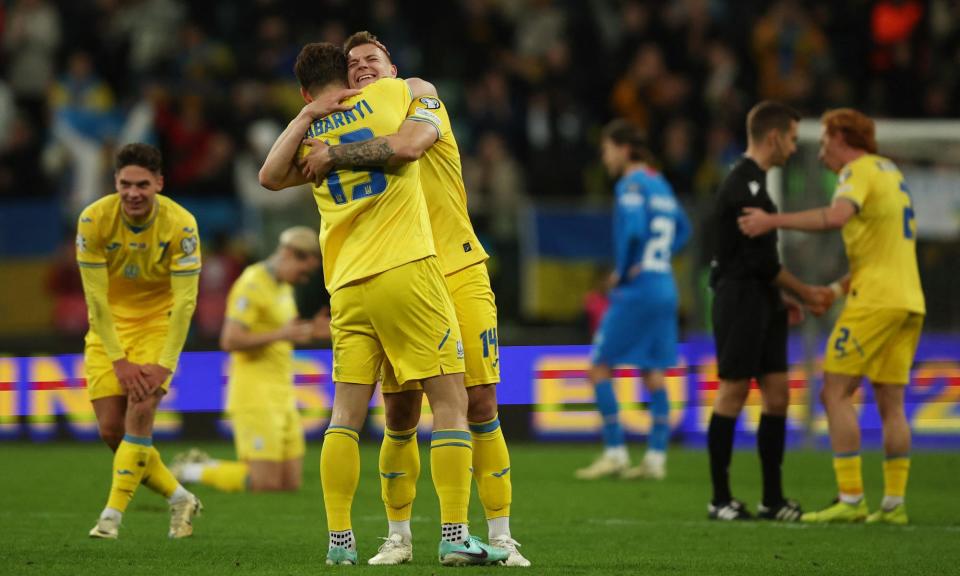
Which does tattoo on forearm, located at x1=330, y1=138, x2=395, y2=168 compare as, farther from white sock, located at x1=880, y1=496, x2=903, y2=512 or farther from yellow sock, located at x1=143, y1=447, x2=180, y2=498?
white sock, located at x1=880, y1=496, x2=903, y2=512

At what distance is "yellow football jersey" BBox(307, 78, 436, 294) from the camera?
6.91 m

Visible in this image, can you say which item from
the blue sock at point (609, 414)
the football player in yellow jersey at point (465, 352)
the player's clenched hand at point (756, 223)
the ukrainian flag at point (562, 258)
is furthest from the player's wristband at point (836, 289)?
the ukrainian flag at point (562, 258)

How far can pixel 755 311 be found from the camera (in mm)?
9641

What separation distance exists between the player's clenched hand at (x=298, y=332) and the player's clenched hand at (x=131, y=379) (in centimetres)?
282

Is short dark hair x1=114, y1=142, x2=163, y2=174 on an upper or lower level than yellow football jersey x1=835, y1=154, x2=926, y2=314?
upper

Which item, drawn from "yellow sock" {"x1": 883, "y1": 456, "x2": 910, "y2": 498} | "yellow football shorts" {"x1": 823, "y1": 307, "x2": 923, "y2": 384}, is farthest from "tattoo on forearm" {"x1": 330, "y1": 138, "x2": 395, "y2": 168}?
"yellow sock" {"x1": 883, "y1": 456, "x2": 910, "y2": 498}

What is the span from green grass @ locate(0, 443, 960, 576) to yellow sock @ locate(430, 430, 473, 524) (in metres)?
0.28

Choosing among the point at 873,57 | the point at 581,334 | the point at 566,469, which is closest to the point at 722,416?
the point at 566,469

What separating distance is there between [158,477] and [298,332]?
2988 millimetres

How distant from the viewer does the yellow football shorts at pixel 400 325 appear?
6.88 metres

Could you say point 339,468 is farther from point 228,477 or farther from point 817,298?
point 228,477

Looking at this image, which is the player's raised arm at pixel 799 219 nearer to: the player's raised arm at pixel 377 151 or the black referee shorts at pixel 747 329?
the black referee shorts at pixel 747 329

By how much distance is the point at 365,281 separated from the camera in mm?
6910

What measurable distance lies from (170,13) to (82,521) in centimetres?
1267
